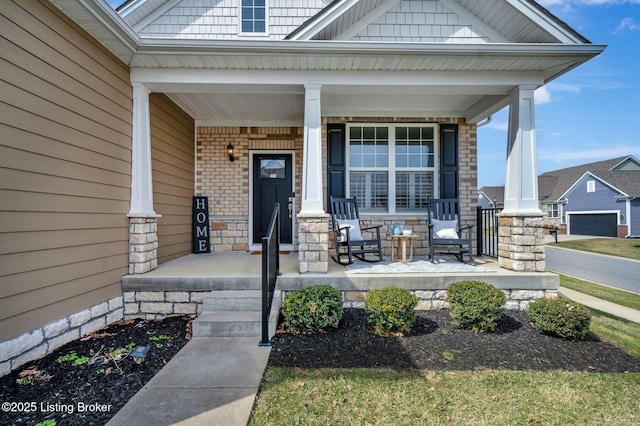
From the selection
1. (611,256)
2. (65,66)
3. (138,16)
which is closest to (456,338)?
(65,66)

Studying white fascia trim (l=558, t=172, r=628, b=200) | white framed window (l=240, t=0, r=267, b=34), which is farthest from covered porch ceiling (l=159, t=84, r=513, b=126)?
white fascia trim (l=558, t=172, r=628, b=200)

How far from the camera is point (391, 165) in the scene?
5.55 metres

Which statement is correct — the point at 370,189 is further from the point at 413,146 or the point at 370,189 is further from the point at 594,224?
the point at 594,224

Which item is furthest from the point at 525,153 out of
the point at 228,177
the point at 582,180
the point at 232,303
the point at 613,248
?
the point at 582,180

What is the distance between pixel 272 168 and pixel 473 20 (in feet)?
12.7

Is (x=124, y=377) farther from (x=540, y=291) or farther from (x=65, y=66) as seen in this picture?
(x=540, y=291)

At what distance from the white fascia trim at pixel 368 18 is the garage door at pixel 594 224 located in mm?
22317

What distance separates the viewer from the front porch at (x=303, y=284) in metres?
3.61

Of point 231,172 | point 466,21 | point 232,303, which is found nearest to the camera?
point 232,303

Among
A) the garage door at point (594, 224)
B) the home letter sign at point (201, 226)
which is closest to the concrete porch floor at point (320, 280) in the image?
the home letter sign at point (201, 226)

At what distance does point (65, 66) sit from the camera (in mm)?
2857

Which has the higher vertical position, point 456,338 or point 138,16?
point 138,16

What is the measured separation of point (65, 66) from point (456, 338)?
173 inches

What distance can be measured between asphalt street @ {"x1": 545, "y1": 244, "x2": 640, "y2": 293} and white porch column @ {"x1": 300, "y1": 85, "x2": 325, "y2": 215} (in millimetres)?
6753
